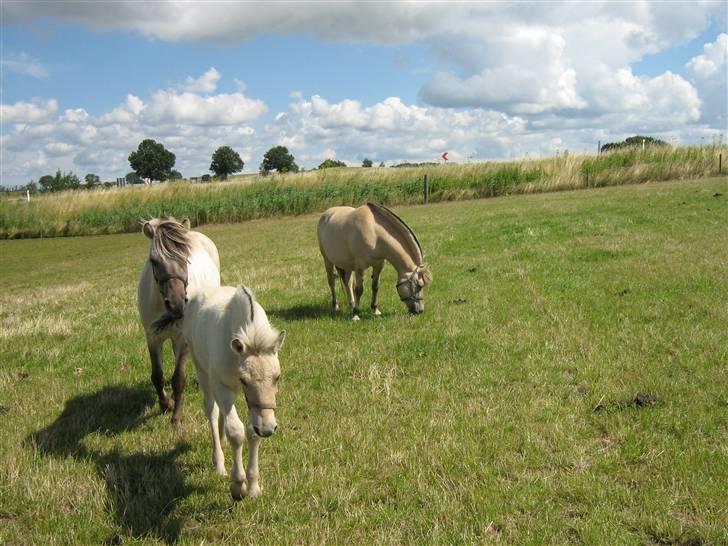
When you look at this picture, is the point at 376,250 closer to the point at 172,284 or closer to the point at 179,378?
the point at 179,378

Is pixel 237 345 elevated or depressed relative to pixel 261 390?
elevated

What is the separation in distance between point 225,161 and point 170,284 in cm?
9067

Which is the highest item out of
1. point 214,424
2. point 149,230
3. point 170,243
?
point 149,230

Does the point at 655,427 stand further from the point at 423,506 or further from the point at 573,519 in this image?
the point at 423,506

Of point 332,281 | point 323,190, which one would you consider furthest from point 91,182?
point 332,281

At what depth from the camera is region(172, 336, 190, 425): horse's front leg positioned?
5.83m

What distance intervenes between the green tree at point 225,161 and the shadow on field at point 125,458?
89115mm

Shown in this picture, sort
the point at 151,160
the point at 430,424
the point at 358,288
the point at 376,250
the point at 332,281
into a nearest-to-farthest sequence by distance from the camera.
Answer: the point at 430,424 < the point at 376,250 < the point at 358,288 < the point at 332,281 < the point at 151,160

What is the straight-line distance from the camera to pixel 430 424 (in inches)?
211

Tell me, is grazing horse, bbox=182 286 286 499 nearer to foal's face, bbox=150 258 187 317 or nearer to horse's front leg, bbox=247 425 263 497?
horse's front leg, bbox=247 425 263 497

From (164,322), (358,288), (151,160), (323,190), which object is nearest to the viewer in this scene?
(164,322)

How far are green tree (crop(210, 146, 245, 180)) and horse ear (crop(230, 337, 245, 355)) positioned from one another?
92103 millimetres

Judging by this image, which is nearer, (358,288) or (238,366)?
(238,366)

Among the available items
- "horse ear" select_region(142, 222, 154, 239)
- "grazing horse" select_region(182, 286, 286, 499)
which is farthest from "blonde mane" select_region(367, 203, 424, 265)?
"grazing horse" select_region(182, 286, 286, 499)
